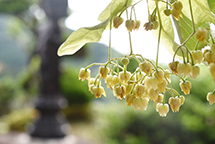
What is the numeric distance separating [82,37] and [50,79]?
12.0 feet

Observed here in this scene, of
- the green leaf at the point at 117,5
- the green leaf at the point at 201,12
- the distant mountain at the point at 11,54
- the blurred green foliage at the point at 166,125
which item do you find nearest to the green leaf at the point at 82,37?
the green leaf at the point at 117,5

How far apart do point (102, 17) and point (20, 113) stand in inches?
199

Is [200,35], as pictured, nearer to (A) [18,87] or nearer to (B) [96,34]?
(B) [96,34]

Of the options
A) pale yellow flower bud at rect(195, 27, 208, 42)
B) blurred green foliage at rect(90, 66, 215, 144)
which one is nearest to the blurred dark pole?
blurred green foliage at rect(90, 66, 215, 144)

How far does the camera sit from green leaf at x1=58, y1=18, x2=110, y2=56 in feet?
1.00

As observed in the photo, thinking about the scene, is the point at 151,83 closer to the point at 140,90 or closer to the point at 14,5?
the point at 140,90

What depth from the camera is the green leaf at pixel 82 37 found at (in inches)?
12.0

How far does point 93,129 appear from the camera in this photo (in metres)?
4.89

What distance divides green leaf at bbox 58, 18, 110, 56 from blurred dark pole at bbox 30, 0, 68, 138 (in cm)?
353

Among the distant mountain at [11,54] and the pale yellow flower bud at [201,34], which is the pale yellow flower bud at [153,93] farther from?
the distant mountain at [11,54]

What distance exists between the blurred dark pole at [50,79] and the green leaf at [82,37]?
11.6 feet

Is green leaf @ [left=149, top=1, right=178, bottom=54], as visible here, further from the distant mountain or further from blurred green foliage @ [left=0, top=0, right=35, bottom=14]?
the distant mountain

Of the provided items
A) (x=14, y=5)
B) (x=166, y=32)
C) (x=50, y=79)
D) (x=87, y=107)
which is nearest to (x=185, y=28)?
(x=166, y=32)

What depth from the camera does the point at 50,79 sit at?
386 cm
